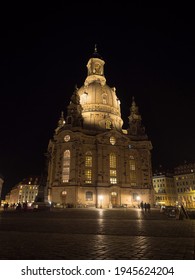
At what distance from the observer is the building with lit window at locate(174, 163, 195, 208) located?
329 ft

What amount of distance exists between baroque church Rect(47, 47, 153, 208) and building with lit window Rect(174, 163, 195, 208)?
3609 centimetres

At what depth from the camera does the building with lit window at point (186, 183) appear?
100 m

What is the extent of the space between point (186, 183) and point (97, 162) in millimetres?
55857

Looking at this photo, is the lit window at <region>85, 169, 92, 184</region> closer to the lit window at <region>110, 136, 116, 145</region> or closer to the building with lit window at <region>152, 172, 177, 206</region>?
the lit window at <region>110, 136, 116, 145</region>

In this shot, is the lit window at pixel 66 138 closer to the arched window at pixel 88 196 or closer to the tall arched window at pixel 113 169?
the tall arched window at pixel 113 169

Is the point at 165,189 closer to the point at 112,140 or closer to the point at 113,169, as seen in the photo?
the point at 113,169

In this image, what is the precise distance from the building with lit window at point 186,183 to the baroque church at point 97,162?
118 ft

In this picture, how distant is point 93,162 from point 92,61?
51779 mm

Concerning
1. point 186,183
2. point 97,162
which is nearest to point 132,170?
point 97,162

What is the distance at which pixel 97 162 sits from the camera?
71.3 meters
